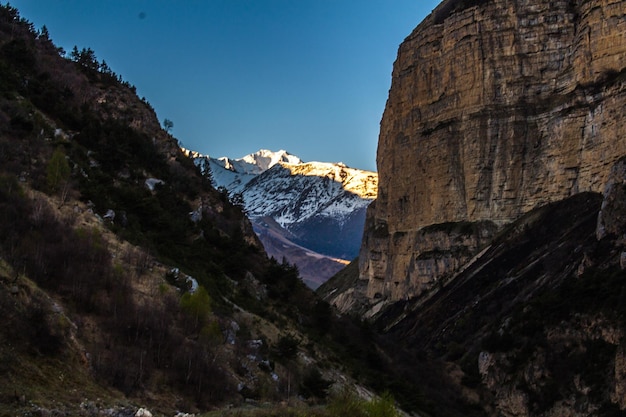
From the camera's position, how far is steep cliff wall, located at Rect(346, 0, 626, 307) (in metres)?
61.2

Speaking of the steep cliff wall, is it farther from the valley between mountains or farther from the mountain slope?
the mountain slope

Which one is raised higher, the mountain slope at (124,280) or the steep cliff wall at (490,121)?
the steep cliff wall at (490,121)

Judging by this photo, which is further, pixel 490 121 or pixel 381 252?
pixel 381 252

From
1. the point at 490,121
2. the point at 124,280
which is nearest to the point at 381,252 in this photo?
the point at 490,121

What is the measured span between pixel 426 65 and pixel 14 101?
61.6 m

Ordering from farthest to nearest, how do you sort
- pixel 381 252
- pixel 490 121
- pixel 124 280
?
pixel 381 252, pixel 490 121, pixel 124 280

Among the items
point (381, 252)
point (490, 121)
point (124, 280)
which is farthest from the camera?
point (381, 252)

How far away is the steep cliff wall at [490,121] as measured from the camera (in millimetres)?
61188

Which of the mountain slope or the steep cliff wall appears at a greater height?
the steep cliff wall

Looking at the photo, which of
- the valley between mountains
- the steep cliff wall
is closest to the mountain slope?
the valley between mountains

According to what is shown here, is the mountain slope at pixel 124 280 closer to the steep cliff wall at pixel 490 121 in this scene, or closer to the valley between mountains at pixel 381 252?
the valley between mountains at pixel 381 252

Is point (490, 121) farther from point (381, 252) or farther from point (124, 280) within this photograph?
point (124, 280)

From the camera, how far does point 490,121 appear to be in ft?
238

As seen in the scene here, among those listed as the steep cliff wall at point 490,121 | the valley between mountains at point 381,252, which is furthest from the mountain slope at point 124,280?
the steep cliff wall at point 490,121
